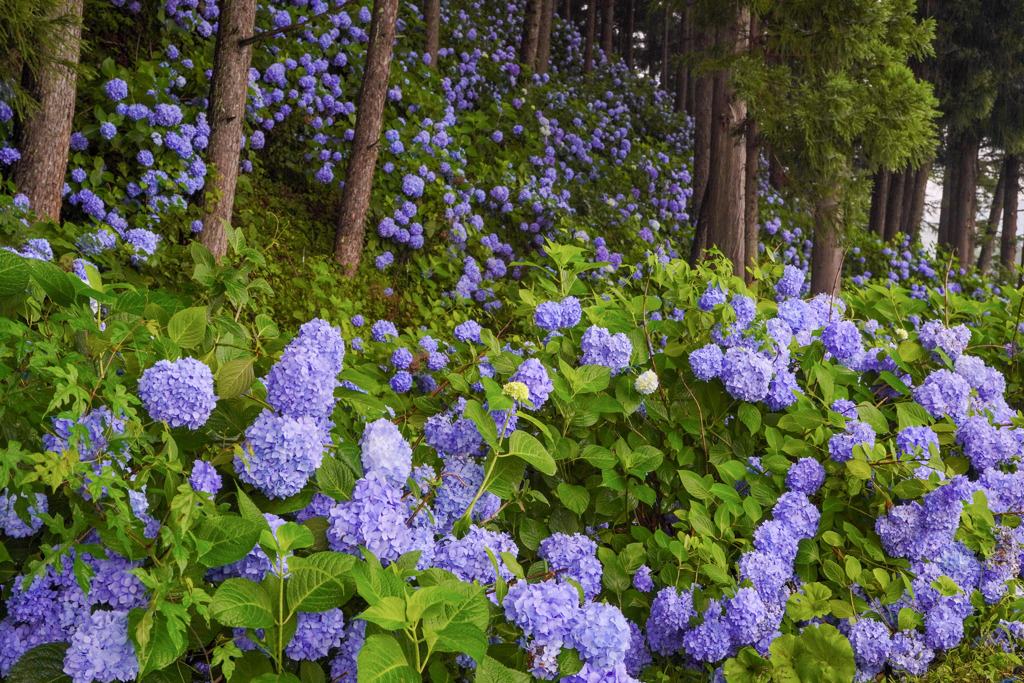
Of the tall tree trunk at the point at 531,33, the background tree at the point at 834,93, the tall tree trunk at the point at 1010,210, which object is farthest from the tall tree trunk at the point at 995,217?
the background tree at the point at 834,93

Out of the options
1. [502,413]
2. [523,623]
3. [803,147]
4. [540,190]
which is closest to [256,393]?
[502,413]

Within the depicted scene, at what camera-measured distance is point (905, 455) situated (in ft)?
6.43

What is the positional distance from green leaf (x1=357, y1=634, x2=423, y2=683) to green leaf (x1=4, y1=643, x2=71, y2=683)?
50 centimetres

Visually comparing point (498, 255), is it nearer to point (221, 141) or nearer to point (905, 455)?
point (221, 141)

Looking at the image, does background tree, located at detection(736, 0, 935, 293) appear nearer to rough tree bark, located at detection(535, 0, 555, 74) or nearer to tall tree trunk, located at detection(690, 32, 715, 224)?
tall tree trunk, located at detection(690, 32, 715, 224)

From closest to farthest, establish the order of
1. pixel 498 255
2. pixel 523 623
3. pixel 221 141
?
1. pixel 523 623
2. pixel 221 141
3. pixel 498 255

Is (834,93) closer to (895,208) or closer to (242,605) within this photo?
(242,605)

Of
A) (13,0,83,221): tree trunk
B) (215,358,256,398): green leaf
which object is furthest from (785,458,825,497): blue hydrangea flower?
(13,0,83,221): tree trunk

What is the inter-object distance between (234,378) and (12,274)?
42cm

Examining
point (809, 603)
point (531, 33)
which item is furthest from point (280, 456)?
point (531, 33)

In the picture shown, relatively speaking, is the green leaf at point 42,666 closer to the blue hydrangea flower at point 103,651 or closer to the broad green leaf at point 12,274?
the blue hydrangea flower at point 103,651

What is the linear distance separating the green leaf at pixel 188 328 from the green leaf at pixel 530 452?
0.65m

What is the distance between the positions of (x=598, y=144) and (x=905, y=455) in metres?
9.61

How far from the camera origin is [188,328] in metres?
1.45
